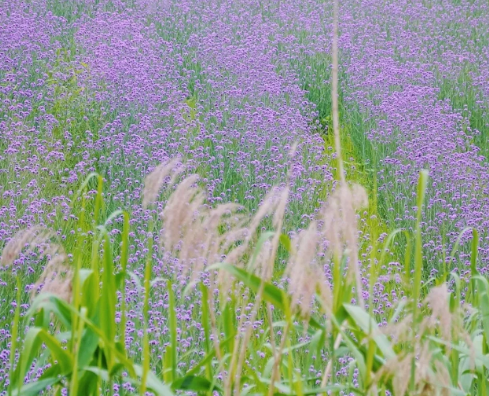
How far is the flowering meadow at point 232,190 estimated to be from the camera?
1.75 meters

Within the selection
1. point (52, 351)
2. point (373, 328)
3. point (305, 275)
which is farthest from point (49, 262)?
point (373, 328)

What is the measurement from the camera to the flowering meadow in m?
Result: 1.75

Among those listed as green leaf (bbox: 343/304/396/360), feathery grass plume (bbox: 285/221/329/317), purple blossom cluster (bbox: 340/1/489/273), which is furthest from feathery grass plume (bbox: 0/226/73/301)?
purple blossom cluster (bbox: 340/1/489/273)

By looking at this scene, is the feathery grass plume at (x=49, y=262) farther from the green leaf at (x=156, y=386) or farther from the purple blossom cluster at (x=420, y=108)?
the purple blossom cluster at (x=420, y=108)

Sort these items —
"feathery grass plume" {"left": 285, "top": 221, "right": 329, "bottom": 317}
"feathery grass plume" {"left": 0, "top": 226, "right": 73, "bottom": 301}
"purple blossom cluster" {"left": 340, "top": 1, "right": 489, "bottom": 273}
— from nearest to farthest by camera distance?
"feathery grass plume" {"left": 285, "top": 221, "right": 329, "bottom": 317} → "feathery grass plume" {"left": 0, "top": 226, "right": 73, "bottom": 301} → "purple blossom cluster" {"left": 340, "top": 1, "right": 489, "bottom": 273}

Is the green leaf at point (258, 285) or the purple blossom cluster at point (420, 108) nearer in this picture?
the green leaf at point (258, 285)

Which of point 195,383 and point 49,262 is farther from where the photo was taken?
point 195,383

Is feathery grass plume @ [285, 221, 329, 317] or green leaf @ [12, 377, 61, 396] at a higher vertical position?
feathery grass plume @ [285, 221, 329, 317]

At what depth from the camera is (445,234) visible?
181 inches

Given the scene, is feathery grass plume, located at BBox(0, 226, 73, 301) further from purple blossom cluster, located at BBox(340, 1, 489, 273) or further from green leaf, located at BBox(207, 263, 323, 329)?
purple blossom cluster, located at BBox(340, 1, 489, 273)

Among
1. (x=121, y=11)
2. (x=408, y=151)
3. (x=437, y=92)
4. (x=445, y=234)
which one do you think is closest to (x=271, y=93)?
(x=408, y=151)

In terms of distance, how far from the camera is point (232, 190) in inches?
196

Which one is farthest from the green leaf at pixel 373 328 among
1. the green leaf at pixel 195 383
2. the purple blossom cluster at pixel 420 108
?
the purple blossom cluster at pixel 420 108

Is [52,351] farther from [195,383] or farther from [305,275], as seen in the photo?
[305,275]
